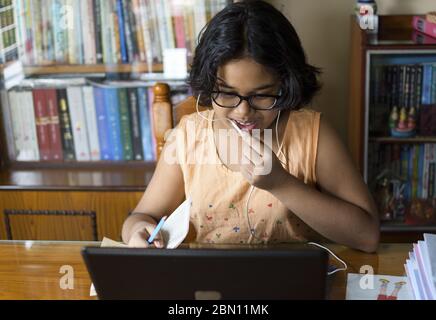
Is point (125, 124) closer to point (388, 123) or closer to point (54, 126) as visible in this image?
point (54, 126)

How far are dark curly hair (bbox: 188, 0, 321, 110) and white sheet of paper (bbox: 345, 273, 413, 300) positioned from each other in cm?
35

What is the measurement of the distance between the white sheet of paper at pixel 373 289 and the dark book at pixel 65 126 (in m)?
1.34

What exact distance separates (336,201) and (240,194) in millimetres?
213

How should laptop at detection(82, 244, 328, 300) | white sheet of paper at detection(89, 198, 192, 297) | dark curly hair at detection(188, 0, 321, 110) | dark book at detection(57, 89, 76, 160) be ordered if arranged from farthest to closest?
dark book at detection(57, 89, 76, 160)
dark curly hair at detection(188, 0, 321, 110)
white sheet of paper at detection(89, 198, 192, 297)
laptop at detection(82, 244, 328, 300)

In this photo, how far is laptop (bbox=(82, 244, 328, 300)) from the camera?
0.77 m

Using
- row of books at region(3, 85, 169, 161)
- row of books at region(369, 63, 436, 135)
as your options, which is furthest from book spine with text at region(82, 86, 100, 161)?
row of books at region(369, 63, 436, 135)

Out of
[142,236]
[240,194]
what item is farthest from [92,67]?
[142,236]

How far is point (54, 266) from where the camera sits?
1.18 metres

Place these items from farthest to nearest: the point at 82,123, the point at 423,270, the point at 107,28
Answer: the point at 82,123
the point at 107,28
the point at 423,270

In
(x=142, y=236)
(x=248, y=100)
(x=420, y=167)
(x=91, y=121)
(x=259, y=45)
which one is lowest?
(x=420, y=167)

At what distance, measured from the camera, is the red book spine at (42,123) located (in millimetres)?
2143

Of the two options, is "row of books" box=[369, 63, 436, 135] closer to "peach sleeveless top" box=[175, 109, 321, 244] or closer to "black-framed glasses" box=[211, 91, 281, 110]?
"peach sleeveless top" box=[175, 109, 321, 244]
